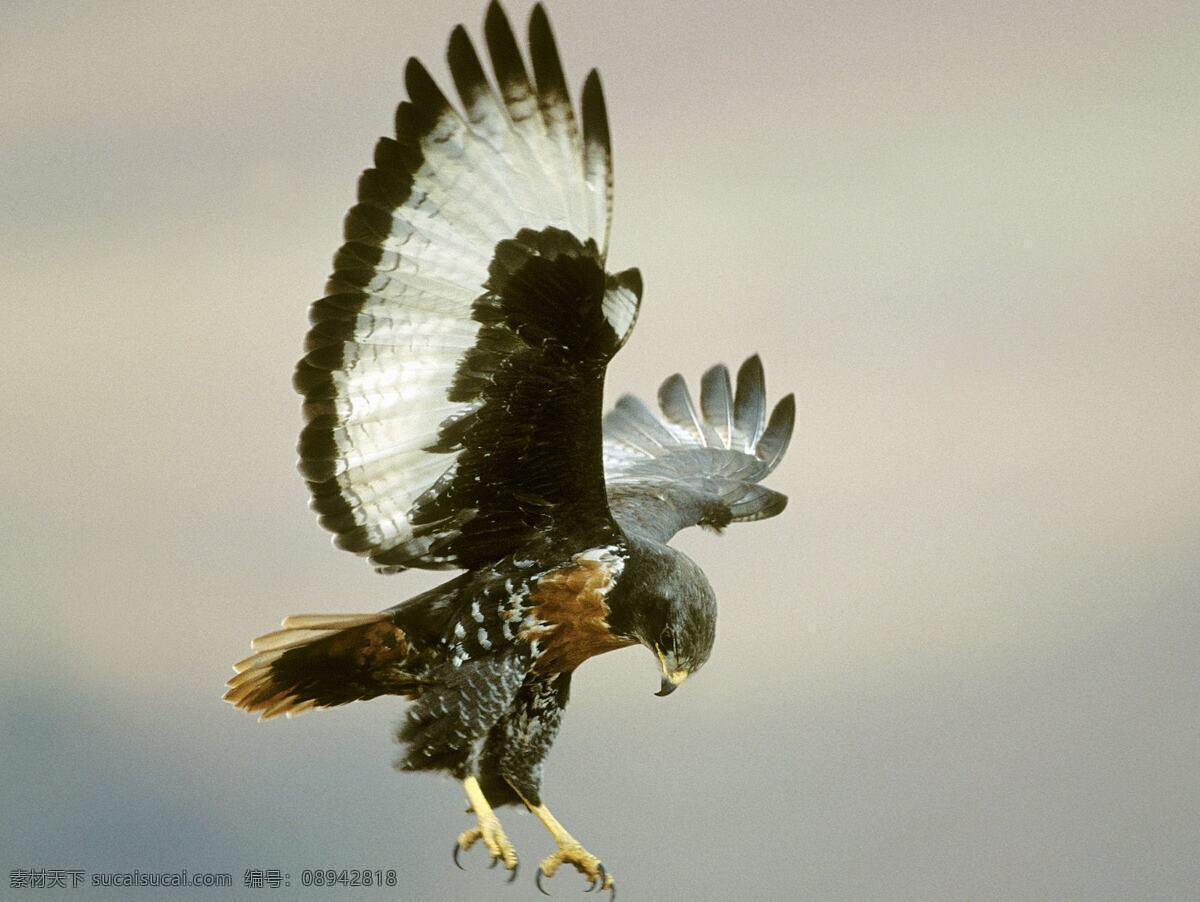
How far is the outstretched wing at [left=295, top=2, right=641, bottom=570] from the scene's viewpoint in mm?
3908

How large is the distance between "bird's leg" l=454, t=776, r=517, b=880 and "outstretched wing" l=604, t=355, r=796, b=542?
1.30 metres

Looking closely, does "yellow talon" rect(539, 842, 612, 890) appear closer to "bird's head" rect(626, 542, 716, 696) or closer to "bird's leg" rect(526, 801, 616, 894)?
"bird's leg" rect(526, 801, 616, 894)

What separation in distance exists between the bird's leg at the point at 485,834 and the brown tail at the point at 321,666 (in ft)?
1.14

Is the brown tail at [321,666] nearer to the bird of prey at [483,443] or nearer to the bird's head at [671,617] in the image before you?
the bird of prey at [483,443]

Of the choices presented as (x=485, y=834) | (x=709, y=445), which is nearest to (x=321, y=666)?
(x=485, y=834)

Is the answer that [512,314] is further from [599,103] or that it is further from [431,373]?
[599,103]

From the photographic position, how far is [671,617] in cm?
400

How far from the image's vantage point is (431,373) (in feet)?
13.7

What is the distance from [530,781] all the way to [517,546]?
2.41 feet

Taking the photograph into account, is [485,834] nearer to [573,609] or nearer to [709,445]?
[573,609]

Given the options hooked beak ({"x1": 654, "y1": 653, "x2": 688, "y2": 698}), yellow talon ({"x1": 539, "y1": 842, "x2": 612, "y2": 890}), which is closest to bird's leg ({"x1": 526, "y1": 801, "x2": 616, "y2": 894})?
yellow talon ({"x1": 539, "y1": 842, "x2": 612, "y2": 890})

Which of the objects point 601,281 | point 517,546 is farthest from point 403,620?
point 601,281

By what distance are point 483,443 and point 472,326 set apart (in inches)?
13.2

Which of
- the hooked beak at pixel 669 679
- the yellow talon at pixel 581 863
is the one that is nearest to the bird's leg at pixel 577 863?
the yellow talon at pixel 581 863
